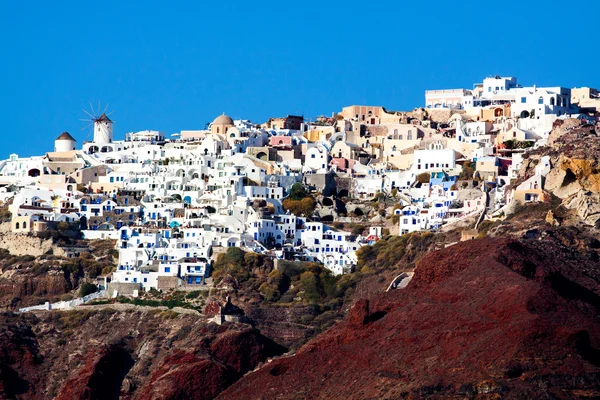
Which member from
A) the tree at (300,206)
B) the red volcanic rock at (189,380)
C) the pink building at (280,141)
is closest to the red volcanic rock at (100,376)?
the red volcanic rock at (189,380)

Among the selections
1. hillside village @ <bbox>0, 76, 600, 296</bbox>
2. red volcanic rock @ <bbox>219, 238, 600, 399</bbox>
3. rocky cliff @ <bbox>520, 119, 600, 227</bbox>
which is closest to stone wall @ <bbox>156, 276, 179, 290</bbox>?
hillside village @ <bbox>0, 76, 600, 296</bbox>

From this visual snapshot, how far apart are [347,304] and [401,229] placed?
7993 millimetres

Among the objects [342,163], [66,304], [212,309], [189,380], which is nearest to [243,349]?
[189,380]

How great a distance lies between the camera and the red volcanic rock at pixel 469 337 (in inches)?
2387

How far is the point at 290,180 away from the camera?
322ft

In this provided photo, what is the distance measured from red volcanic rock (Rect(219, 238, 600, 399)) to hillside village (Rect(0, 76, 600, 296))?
34.3 ft

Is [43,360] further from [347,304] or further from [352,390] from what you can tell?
[352,390]

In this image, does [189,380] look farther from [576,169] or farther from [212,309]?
[576,169]

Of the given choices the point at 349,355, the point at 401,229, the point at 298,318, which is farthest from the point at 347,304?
the point at 349,355

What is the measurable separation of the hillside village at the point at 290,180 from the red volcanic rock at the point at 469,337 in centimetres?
1047

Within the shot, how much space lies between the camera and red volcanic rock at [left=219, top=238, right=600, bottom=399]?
2387 inches

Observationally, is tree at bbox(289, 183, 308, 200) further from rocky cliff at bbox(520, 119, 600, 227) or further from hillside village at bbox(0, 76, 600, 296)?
rocky cliff at bbox(520, 119, 600, 227)

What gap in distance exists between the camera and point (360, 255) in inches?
3462

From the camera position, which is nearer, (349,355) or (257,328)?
(349,355)
